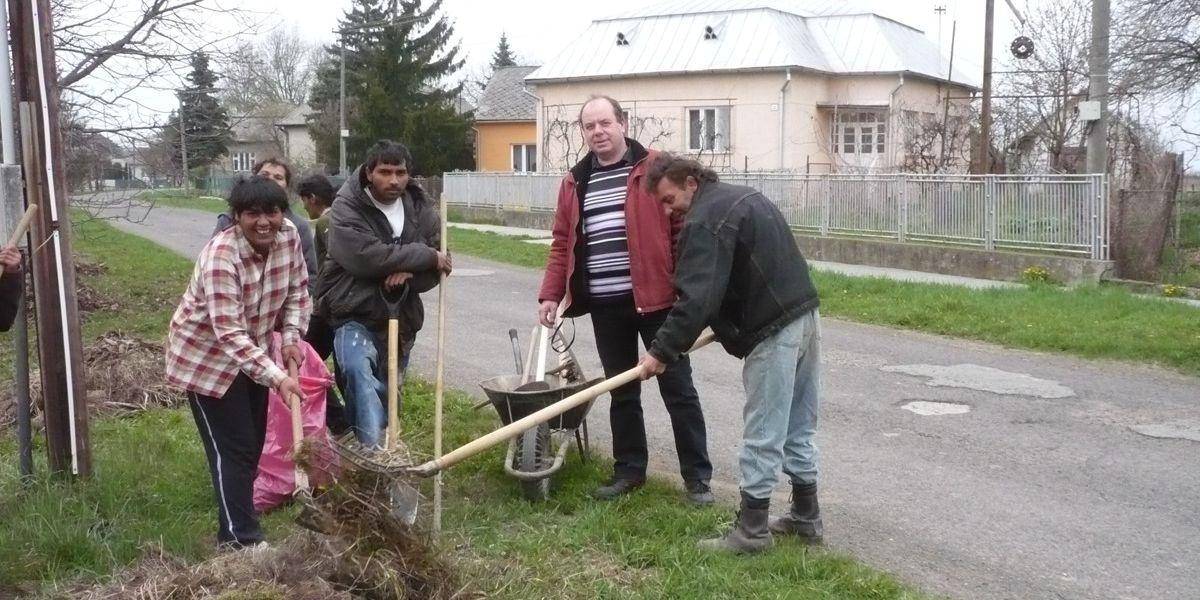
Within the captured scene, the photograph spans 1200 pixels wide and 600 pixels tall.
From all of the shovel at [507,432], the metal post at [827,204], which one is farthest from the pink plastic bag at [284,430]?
the metal post at [827,204]

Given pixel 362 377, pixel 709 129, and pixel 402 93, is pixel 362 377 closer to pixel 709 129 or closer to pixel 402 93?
pixel 709 129

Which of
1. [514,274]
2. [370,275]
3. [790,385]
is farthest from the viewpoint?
[514,274]

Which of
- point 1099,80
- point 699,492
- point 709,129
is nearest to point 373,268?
point 699,492

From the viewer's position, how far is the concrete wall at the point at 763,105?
3041 centimetres

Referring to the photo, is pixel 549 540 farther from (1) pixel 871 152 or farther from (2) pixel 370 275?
(1) pixel 871 152

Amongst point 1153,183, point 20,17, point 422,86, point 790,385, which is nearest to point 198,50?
point 20,17

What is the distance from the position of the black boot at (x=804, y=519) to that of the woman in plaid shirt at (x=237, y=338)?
2.13 m

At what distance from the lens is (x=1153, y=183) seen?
49.0ft

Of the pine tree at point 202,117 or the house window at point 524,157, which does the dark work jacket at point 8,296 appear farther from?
the house window at point 524,157

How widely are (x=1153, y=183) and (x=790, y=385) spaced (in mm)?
12360

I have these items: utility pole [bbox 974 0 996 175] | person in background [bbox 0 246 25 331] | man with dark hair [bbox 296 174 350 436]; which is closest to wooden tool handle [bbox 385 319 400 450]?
man with dark hair [bbox 296 174 350 436]

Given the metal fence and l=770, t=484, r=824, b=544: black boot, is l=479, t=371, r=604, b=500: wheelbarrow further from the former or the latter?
the metal fence

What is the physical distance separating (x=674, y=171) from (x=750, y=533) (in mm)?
1509

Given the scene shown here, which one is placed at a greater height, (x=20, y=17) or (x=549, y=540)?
(x=20, y=17)
